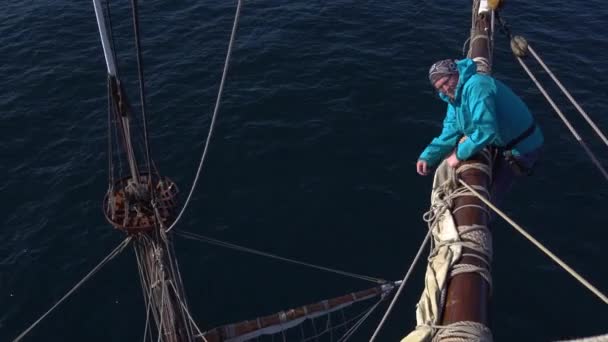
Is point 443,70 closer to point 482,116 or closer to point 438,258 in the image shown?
point 482,116

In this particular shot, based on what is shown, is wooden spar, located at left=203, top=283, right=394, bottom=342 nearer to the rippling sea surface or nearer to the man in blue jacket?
the rippling sea surface

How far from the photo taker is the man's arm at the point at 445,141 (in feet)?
29.6

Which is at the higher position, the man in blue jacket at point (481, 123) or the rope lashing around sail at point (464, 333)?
the man in blue jacket at point (481, 123)

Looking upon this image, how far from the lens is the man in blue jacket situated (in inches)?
314

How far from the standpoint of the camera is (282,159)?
2066cm

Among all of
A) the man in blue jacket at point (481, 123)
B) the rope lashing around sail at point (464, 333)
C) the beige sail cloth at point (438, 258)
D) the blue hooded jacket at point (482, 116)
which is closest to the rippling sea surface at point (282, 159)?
the man in blue jacket at point (481, 123)

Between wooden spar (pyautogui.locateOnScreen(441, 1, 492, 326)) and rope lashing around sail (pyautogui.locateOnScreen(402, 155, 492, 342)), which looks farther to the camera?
wooden spar (pyautogui.locateOnScreen(441, 1, 492, 326))

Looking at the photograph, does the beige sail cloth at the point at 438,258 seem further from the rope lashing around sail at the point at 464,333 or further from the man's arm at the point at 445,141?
the man's arm at the point at 445,141

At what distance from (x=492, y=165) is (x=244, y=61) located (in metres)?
19.4

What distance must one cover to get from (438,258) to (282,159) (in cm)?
1394

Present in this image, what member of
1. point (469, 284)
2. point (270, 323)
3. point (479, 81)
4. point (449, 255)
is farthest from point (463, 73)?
point (270, 323)

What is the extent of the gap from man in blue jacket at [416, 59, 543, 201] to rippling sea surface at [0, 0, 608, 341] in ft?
21.5

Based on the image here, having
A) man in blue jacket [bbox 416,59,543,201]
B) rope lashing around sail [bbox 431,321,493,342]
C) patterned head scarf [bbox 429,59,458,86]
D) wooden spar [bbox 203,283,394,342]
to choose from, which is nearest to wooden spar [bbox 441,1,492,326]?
rope lashing around sail [bbox 431,321,493,342]

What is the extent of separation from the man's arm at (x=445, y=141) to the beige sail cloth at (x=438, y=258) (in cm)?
69
